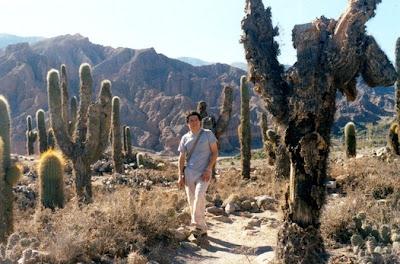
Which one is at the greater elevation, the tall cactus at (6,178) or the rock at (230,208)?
the tall cactus at (6,178)

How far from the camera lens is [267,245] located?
7797 mm

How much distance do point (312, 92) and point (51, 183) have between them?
6.10 m

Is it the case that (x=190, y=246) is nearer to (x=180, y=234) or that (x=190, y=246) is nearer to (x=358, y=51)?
(x=180, y=234)

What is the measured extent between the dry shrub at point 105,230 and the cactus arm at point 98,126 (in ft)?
15.2

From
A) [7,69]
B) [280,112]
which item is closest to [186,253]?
[280,112]

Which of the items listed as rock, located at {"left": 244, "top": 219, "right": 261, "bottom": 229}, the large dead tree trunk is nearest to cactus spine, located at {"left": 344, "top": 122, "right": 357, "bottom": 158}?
rock, located at {"left": 244, "top": 219, "right": 261, "bottom": 229}

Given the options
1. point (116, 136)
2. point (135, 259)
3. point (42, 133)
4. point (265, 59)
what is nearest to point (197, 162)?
point (135, 259)

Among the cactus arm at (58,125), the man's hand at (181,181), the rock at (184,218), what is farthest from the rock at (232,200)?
the cactus arm at (58,125)

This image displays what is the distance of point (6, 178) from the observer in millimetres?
8883

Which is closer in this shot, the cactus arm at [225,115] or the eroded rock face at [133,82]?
the cactus arm at [225,115]

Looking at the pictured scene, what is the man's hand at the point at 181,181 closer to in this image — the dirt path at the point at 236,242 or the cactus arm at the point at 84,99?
the dirt path at the point at 236,242

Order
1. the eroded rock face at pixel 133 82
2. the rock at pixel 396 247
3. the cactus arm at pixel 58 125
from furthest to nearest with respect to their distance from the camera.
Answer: the eroded rock face at pixel 133 82 < the cactus arm at pixel 58 125 < the rock at pixel 396 247

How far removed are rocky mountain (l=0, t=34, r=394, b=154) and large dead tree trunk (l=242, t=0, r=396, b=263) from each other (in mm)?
58931

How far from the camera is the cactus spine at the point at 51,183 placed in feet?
32.8
